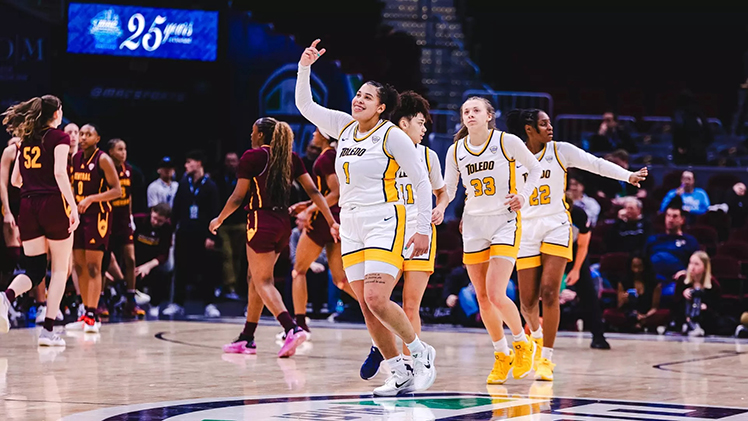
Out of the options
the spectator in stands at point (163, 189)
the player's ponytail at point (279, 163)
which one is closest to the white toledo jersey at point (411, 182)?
the player's ponytail at point (279, 163)

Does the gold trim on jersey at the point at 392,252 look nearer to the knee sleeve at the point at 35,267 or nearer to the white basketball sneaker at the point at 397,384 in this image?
the white basketball sneaker at the point at 397,384

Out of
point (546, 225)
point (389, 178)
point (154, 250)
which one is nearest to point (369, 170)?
point (389, 178)

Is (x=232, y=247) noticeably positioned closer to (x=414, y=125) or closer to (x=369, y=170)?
(x=414, y=125)

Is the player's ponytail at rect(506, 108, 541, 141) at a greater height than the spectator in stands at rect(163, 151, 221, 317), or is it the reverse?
the player's ponytail at rect(506, 108, 541, 141)

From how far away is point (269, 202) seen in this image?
28.8ft

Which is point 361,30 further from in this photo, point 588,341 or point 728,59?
point 588,341

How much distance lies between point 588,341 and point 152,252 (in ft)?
19.4

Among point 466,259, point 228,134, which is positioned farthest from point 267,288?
point 228,134

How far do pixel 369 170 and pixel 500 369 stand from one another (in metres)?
1.87

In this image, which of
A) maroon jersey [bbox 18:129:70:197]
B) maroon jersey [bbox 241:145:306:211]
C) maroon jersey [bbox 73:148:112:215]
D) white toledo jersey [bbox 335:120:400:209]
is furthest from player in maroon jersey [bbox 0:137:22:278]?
white toledo jersey [bbox 335:120:400:209]

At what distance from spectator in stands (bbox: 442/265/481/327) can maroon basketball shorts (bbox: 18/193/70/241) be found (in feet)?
16.5

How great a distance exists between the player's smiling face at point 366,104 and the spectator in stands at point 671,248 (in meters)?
6.86

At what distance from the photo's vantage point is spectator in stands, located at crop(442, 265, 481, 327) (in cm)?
1255

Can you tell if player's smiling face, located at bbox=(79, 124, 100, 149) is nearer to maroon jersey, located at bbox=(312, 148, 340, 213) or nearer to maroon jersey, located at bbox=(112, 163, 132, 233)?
maroon jersey, located at bbox=(112, 163, 132, 233)
